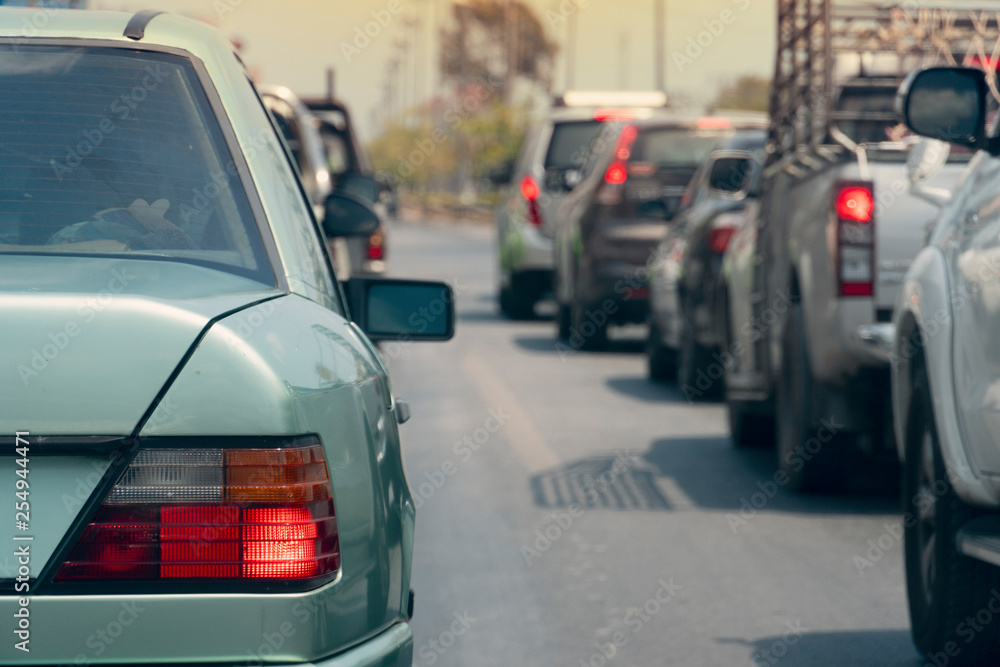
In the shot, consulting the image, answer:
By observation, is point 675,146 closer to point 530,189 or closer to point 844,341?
point 530,189

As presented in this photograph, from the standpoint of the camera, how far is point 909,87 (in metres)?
4.47

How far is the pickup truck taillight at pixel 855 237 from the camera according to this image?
6770 mm

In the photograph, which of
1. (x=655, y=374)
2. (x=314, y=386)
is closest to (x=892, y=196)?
(x=314, y=386)

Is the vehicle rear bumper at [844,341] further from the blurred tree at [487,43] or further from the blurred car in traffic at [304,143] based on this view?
the blurred tree at [487,43]

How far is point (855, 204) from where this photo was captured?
6.78 meters

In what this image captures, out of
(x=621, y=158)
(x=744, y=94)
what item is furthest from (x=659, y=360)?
(x=744, y=94)

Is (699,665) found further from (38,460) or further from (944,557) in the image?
(38,460)

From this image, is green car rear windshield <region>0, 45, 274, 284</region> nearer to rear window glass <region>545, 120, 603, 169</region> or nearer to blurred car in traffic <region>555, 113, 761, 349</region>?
blurred car in traffic <region>555, 113, 761, 349</region>

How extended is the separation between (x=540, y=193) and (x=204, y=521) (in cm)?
1471

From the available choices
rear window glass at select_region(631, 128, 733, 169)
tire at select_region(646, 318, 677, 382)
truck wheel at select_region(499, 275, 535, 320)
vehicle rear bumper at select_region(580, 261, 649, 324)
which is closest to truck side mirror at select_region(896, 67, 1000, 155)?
tire at select_region(646, 318, 677, 382)
